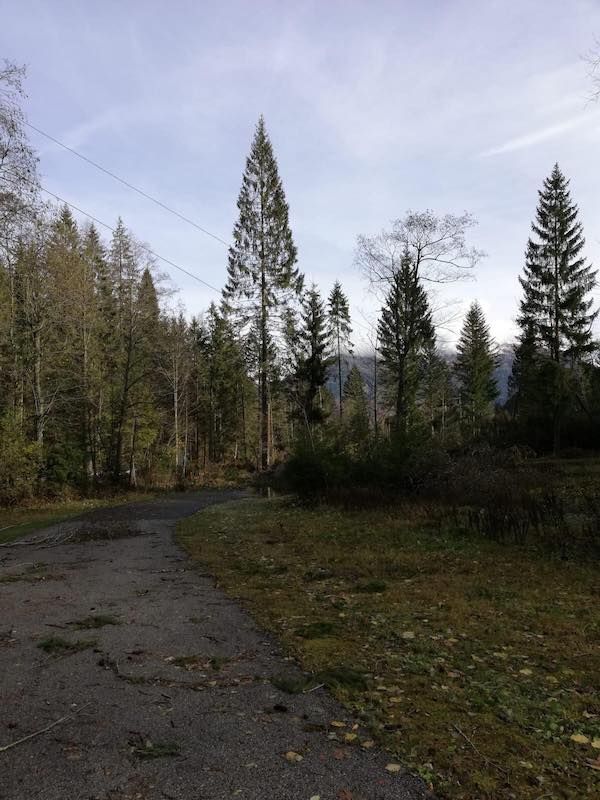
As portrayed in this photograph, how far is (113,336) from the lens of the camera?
30.9 meters

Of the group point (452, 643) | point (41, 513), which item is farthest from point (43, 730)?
point (41, 513)

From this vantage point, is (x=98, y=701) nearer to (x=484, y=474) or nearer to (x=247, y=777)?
(x=247, y=777)

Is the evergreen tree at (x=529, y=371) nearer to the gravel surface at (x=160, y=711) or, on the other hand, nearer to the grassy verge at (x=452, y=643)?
the grassy verge at (x=452, y=643)

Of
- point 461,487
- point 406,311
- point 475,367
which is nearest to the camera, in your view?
point 461,487

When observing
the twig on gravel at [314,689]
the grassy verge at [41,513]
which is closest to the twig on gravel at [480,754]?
the twig on gravel at [314,689]

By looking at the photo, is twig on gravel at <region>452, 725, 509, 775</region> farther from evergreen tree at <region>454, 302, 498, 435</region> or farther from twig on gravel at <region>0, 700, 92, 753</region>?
evergreen tree at <region>454, 302, 498, 435</region>

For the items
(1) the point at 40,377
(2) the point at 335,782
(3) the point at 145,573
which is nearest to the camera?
(2) the point at 335,782

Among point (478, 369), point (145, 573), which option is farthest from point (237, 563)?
point (478, 369)

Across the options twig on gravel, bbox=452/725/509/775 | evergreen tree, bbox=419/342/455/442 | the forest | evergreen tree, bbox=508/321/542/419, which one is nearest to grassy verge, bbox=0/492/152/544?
the forest

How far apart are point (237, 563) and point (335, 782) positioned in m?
6.60

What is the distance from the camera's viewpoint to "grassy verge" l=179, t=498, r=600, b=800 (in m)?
3.06

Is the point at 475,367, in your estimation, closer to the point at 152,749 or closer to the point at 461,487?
the point at 461,487

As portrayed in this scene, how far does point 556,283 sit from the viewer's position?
3547 cm

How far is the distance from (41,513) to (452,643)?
17.2 meters
